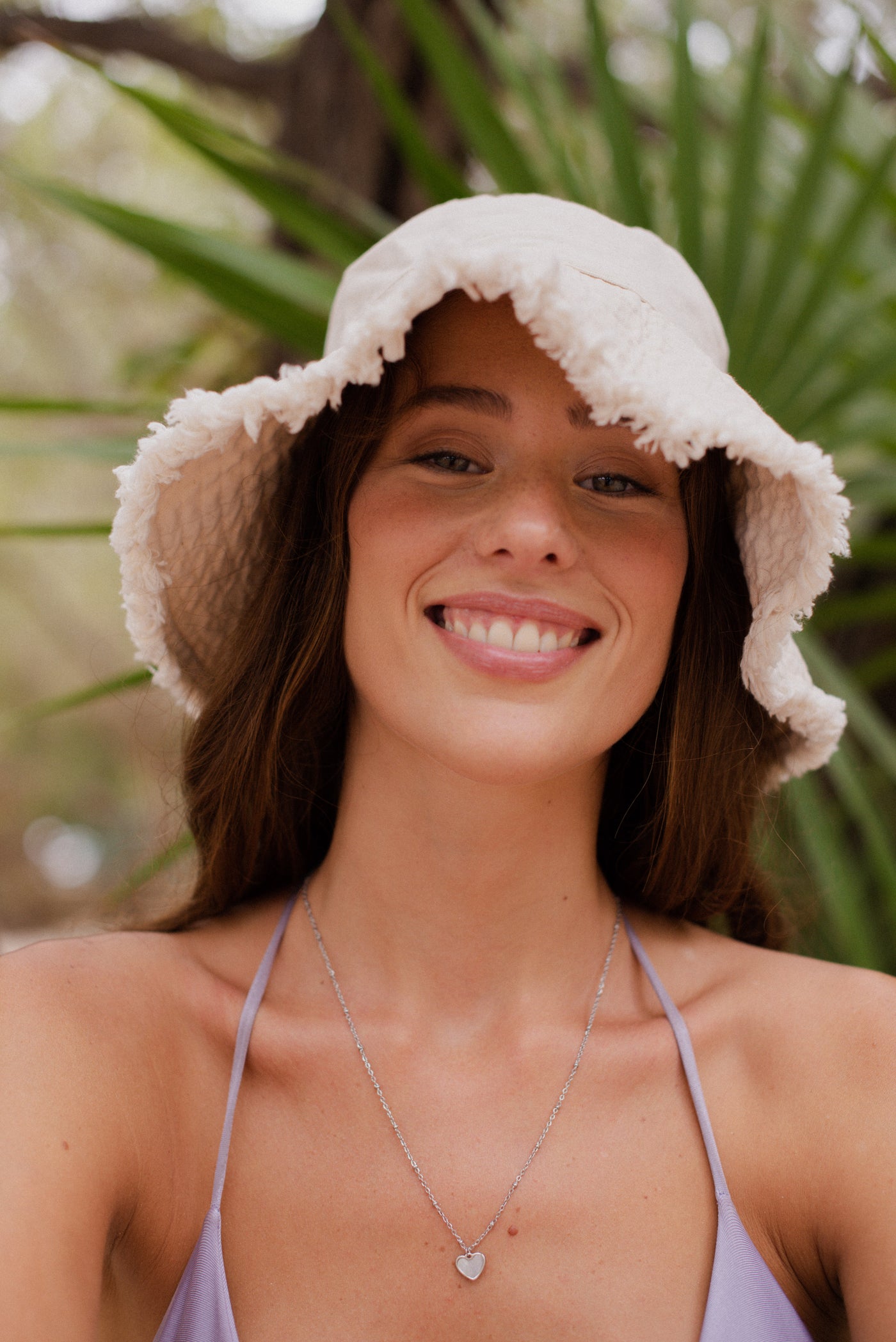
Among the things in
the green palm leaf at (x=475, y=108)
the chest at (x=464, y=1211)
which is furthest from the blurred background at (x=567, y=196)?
the chest at (x=464, y=1211)

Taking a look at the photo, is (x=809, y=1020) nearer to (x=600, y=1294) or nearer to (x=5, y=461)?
(x=600, y=1294)

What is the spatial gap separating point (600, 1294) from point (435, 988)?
0.38 meters

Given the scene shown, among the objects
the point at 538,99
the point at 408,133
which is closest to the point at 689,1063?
the point at 408,133

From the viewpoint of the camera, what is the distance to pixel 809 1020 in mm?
1461

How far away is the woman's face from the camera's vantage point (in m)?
1.31

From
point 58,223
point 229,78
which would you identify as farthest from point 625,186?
point 58,223

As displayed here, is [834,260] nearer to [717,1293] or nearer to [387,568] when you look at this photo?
[387,568]

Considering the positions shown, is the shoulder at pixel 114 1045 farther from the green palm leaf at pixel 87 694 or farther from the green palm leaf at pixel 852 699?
the green palm leaf at pixel 852 699

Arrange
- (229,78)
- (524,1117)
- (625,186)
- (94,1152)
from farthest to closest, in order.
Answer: (229,78), (625,186), (524,1117), (94,1152)

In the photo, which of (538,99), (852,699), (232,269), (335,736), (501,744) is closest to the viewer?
(501,744)

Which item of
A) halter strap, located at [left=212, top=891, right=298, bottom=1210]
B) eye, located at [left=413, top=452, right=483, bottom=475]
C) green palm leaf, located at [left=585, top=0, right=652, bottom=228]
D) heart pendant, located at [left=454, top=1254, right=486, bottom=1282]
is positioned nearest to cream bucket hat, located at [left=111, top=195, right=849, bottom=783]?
eye, located at [left=413, top=452, right=483, bottom=475]

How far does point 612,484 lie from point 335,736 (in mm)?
543

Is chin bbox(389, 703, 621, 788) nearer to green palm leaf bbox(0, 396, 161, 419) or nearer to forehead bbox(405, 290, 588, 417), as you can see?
forehead bbox(405, 290, 588, 417)

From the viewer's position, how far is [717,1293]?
52.2 inches
